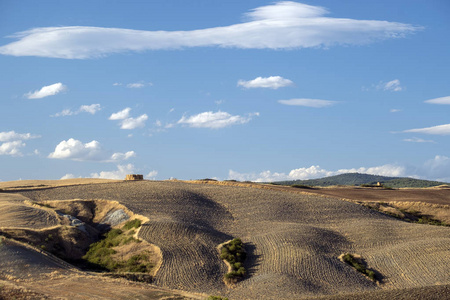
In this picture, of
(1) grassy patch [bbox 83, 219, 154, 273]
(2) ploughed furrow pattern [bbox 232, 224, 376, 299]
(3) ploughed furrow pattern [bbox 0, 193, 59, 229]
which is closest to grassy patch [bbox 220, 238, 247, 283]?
(2) ploughed furrow pattern [bbox 232, 224, 376, 299]

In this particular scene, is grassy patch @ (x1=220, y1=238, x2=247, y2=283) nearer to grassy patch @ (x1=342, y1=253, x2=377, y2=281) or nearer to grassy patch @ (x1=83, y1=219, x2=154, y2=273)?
grassy patch @ (x1=83, y1=219, x2=154, y2=273)

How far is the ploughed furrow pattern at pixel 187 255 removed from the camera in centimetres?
3466

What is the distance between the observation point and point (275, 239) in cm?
4134

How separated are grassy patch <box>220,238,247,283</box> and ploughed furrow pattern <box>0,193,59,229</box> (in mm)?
13640

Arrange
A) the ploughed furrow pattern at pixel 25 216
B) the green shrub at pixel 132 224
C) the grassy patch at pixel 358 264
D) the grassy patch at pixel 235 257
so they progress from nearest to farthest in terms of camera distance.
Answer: the grassy patch at pixel 235 257, the grassy patch at pixel 358 264, the ploughed furrow pattern at pixel 25 216, the green shrub at pixel 132 224

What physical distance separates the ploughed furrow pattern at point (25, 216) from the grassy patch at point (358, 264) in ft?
71.9

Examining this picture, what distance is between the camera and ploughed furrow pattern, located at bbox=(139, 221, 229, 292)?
34656 mm

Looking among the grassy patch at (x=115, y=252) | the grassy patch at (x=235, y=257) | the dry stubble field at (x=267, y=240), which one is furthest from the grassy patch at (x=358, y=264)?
the grassy patch at (x=115, y=252)

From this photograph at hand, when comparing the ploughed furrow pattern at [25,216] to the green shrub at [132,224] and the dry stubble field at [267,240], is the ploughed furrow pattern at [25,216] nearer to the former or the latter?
the dry stubble field at [267,240]

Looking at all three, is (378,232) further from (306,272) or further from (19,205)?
(19,205)

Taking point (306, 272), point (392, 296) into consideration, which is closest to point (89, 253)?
point (306, 272)

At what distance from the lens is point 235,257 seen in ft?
126

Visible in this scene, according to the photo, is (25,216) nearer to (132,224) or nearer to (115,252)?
(132,224)

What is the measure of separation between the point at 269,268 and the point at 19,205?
21.9 m
